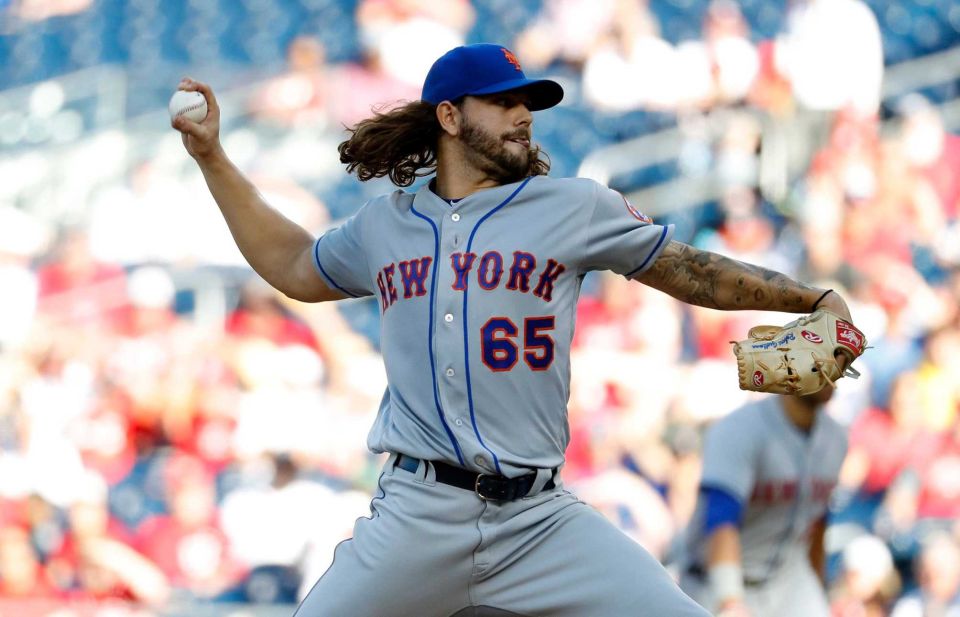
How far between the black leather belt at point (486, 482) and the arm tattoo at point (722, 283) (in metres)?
0.52

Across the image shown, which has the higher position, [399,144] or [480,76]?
[480,76]

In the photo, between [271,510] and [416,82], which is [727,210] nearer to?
[416,82]

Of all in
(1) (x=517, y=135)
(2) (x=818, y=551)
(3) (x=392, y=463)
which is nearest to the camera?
(3) (x=392, y=463)

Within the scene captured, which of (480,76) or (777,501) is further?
(777,501)

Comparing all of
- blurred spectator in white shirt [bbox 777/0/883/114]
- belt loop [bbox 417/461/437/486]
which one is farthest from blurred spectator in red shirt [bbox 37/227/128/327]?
belt loop [bbox 417/461/437/486]

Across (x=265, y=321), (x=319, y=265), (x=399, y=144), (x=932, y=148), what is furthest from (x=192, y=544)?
(x=932, y=148)

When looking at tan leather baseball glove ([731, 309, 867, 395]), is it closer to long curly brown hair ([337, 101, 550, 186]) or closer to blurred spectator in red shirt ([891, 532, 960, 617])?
long curly brown hair ([337, 101, 550, 186])

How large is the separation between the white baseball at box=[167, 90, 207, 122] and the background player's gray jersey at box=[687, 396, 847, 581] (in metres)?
1.94

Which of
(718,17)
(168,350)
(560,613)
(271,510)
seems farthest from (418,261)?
(718,17)

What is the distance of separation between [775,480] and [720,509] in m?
0.29

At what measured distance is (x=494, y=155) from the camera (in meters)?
2.95

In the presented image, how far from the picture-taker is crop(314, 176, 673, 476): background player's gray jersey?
277 centimetres

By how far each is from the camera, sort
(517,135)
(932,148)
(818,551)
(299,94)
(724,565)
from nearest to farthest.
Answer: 1. (517,135)
2. (724,565)
3. (818,551)
4. (299,94)
5. (932,148)

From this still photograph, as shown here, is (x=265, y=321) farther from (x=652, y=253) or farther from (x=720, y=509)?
(x=652, y=253)
